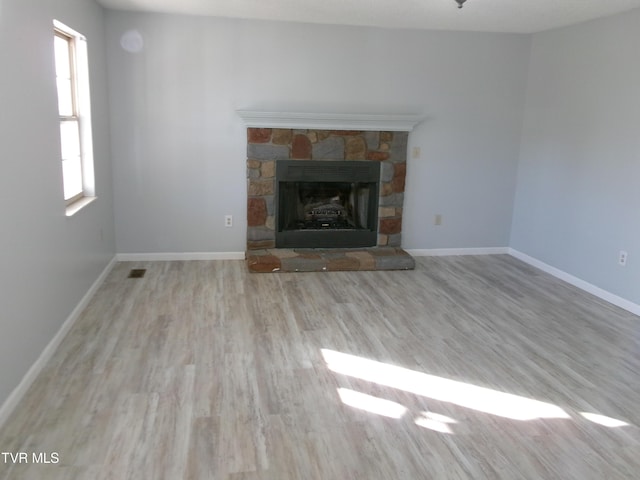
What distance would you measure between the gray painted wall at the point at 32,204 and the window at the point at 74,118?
0.14 m

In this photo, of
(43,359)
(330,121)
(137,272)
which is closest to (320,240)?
(330,121)

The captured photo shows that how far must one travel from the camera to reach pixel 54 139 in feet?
10.4

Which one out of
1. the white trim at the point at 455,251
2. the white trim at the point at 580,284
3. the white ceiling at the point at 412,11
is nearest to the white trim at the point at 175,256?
the white trim at the point at 455,251

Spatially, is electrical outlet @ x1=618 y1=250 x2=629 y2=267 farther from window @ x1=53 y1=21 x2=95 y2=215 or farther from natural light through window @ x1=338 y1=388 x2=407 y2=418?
window @ x1=53 y1=21 x2=95 y2=215

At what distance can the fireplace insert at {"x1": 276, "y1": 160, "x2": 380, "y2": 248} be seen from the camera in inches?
199

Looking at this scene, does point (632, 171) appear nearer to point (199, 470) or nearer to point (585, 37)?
point (585, 37)

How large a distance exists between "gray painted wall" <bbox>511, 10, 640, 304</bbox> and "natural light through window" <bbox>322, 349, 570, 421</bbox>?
1.95 m

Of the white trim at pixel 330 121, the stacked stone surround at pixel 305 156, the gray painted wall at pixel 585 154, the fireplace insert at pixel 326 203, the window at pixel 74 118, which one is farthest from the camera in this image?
the fireplace insert at pixel 326 203

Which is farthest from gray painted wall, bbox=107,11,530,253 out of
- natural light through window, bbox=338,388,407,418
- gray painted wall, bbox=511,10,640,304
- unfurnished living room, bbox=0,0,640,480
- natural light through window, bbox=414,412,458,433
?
natural light through window, bbox=414,412,458,433

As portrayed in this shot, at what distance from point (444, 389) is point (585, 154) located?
2.81m

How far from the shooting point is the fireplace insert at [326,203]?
507 centimetres

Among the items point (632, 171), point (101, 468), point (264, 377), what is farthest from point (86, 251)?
point (632, 171)

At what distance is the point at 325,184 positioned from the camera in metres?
5.22

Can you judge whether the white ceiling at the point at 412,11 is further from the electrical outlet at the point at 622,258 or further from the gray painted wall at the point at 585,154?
the electrical outlet at the point at 622,258
